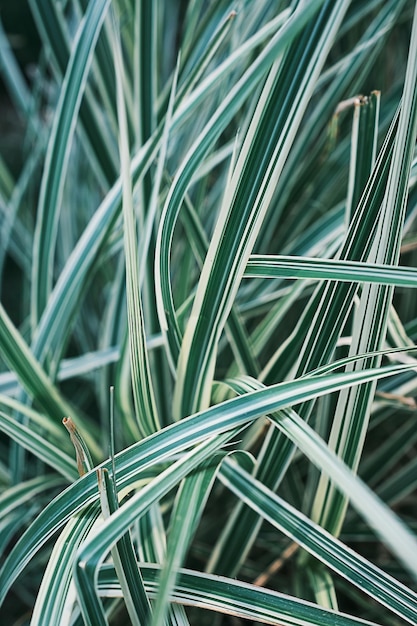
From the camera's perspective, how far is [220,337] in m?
0.56

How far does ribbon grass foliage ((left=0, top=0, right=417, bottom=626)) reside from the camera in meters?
0.38

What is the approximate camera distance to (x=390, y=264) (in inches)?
16.3

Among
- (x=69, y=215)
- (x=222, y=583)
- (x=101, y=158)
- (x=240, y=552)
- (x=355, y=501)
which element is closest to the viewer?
(x=355, y=501)

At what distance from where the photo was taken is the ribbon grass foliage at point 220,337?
1.24 ft

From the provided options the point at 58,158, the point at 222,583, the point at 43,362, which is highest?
the point at 58,158

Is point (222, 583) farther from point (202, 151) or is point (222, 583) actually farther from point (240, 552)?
point (202, 151)

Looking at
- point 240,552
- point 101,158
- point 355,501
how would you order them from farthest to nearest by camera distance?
1. point 101,158
2. point 240,552
3. point 355,501

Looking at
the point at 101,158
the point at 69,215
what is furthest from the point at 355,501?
Answer: the point at 69,215

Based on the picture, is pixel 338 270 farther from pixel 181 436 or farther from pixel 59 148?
pixel 59 148

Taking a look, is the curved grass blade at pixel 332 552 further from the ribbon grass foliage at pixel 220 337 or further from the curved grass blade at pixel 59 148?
the curved grass blade at pixel 59 148

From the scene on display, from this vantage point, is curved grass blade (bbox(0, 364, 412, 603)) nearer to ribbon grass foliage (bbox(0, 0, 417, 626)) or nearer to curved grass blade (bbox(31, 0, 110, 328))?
ribbon grass foliage (bbox(0, 0, 417, 626))

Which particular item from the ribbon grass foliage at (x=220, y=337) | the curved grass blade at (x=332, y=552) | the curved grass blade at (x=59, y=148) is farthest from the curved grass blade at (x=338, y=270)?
the curved grass blade at (x=59, y=148)

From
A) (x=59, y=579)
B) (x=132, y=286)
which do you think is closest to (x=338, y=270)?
(x=132, y=286)

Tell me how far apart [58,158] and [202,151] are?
0.22 meters
